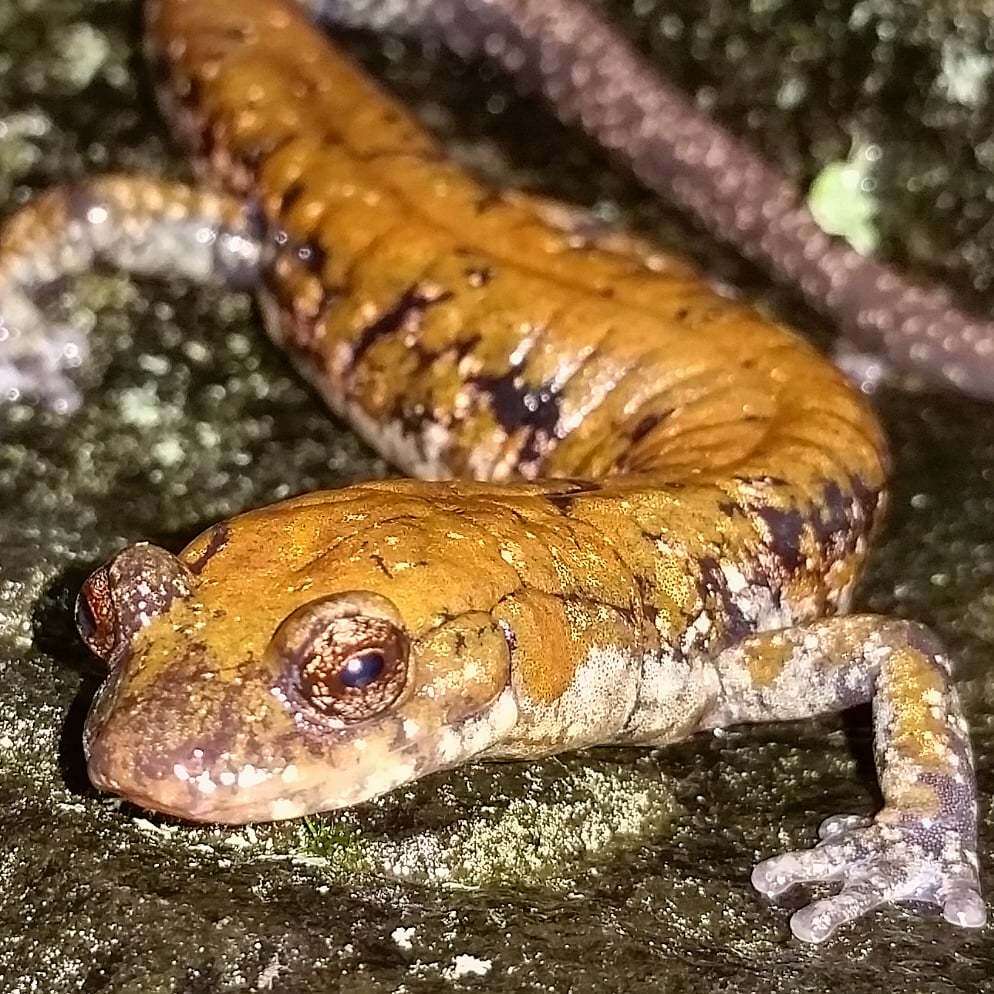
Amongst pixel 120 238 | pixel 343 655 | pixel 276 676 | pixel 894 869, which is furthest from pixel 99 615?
pixel 120 238

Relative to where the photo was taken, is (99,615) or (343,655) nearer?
(343,655)

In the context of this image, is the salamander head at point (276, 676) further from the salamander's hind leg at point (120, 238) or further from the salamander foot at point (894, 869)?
the salamander's hind leg at point (120, 238)

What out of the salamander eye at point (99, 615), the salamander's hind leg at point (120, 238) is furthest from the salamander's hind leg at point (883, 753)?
the salamander's hind leg at point (120, 238)

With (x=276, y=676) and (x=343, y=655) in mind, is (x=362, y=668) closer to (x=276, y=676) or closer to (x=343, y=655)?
(x=343, y=655)

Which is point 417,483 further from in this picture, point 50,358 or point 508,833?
point 50,358

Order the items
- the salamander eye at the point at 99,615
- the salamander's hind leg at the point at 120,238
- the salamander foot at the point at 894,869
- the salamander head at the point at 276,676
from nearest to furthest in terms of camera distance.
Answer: the salamander head at the point at 276,676 < the salamander eye at the point at 99,615 < the salamander foot at the point at 894,869 < the salamander's hind leg at the point at 120,238

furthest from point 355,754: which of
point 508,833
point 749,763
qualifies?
point 749,763

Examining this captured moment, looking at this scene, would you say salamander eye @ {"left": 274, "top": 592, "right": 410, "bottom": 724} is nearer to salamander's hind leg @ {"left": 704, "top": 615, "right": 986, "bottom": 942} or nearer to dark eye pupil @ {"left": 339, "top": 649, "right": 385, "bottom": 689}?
dark eye pupil @ {"left": 339, "top": 649, "right": 385, "bottom": 689}
